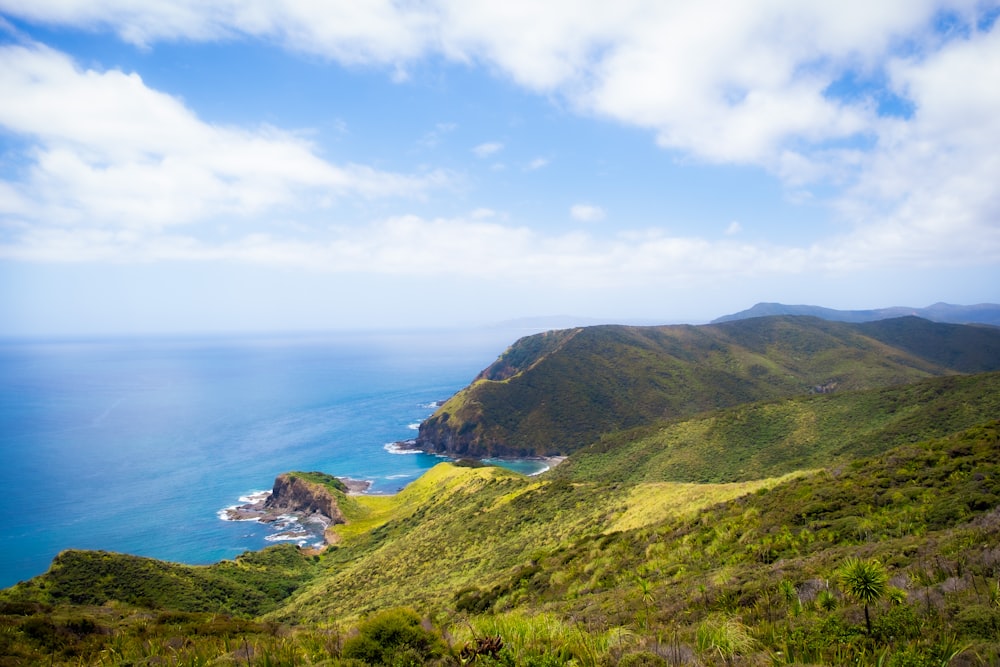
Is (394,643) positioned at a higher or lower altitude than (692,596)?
higher

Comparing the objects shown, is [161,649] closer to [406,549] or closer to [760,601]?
[760,601]

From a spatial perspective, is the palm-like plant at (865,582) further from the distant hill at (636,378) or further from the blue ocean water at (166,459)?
the distant hill at (636,378)

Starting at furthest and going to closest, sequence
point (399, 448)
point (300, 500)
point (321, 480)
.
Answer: point (399, 448), point (321, 480), point (300, 500)

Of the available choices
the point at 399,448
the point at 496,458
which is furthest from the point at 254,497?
the point at 496,458

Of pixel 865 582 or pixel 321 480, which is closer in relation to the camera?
pixel 865 582

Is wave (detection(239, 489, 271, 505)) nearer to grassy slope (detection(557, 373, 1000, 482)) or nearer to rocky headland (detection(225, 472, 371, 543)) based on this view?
rocky headland (detection(225, 472, 371, 543))

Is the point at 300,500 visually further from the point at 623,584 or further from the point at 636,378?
the point at 636,378

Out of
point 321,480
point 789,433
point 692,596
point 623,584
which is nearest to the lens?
point 692,596

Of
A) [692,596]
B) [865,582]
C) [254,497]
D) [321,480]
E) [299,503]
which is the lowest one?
[254,497]
